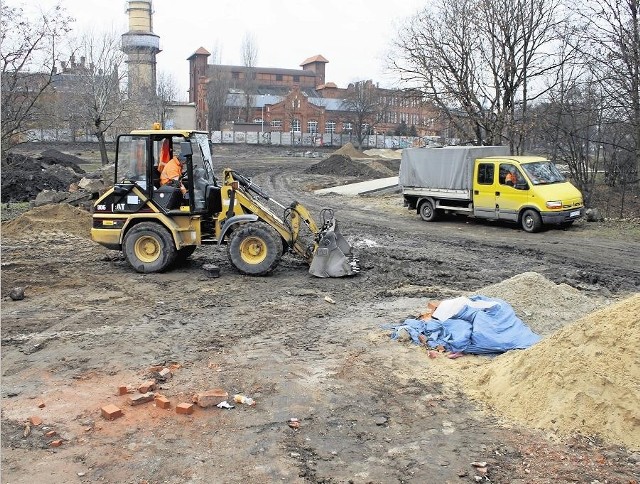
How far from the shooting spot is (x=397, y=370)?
23.7 feet

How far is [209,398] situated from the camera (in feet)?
20.4

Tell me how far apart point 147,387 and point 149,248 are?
243 inches

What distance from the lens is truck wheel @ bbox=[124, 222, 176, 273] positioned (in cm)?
1210

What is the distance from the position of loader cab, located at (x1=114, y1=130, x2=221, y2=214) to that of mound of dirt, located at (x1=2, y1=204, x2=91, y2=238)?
213 inches

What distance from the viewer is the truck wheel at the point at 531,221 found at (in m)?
17.3

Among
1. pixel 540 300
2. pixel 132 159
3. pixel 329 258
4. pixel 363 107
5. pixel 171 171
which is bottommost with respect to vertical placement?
pixel 540 300

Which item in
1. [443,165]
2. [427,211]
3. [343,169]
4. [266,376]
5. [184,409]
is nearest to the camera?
[184,409]

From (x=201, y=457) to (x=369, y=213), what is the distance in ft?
60.5

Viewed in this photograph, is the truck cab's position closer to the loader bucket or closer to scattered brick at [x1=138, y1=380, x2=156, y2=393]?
the loader bucket

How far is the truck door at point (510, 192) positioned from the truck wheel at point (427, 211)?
2.67m

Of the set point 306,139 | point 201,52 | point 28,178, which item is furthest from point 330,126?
point 28,178

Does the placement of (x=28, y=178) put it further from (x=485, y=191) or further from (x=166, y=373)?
(x=166, y=373)

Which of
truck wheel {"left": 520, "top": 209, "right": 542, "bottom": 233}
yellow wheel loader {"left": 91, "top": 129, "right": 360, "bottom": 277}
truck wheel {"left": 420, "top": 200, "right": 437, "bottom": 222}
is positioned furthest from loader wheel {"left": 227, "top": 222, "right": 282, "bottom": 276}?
truck wheel {"left": 420, "top": 200, "right": 437, "bottom": 222}

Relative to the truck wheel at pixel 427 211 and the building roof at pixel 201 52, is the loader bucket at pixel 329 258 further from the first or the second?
the building roof at pixel 201 52
